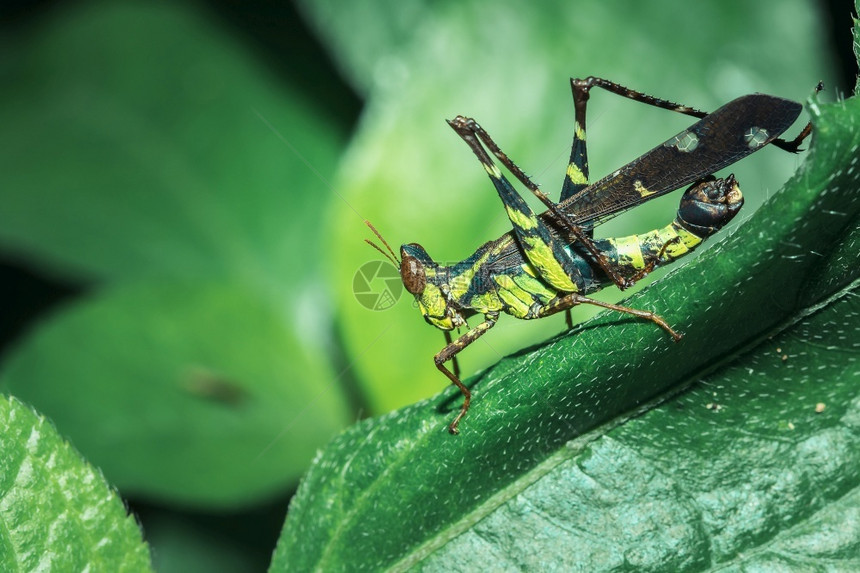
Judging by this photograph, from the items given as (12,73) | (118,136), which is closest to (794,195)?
(118,136)

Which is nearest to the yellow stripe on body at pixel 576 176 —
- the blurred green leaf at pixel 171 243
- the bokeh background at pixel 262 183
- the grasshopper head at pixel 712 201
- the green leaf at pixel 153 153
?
the bokeh background at pixel 262 183

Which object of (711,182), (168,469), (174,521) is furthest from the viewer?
(174,521)

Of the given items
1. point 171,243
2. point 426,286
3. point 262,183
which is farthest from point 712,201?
point 171,243

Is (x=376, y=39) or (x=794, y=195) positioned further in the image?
(x=376, y=39)

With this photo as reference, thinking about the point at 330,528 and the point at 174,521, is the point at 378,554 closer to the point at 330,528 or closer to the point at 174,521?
the point at 330,528

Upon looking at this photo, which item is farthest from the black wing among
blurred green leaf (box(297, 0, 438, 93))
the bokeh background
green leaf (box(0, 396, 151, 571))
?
green leaf (box(0, 396, 151, 571))

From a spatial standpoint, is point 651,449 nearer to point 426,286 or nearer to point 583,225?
point 583,225
